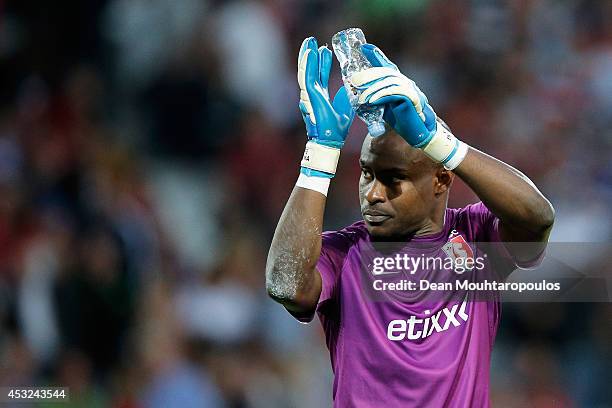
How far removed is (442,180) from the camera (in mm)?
2791

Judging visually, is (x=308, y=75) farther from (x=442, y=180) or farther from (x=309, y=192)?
(x=442, y=180)

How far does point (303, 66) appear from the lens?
8.53 feet

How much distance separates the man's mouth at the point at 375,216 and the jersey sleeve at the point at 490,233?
275mm

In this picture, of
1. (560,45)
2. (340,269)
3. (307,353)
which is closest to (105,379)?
(307,353)

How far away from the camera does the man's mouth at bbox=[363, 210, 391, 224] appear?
270cm

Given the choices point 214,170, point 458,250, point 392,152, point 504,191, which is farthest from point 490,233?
point 214,170

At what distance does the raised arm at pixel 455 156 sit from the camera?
2459mm

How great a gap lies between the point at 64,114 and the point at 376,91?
467 centimetres

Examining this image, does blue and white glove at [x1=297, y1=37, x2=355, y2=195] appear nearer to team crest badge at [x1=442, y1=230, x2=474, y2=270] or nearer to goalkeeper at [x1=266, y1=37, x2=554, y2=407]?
goalkeeper at [x1=266, y1=37, x2=554, y2=407]

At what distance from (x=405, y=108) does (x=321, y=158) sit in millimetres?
277

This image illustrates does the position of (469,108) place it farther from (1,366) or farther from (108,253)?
(1,366)

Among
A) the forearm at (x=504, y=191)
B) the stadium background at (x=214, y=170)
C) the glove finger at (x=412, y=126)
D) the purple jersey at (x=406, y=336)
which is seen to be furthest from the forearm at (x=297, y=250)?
the stadium background at (x=214, y=170)

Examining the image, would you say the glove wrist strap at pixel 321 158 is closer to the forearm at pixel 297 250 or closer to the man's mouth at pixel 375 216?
the forearm at pixel 297 250

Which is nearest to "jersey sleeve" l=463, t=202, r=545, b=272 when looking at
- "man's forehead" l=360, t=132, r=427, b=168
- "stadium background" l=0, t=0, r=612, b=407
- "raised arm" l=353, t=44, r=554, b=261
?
"raised arm" l=353, t=44, r=554, b=261
